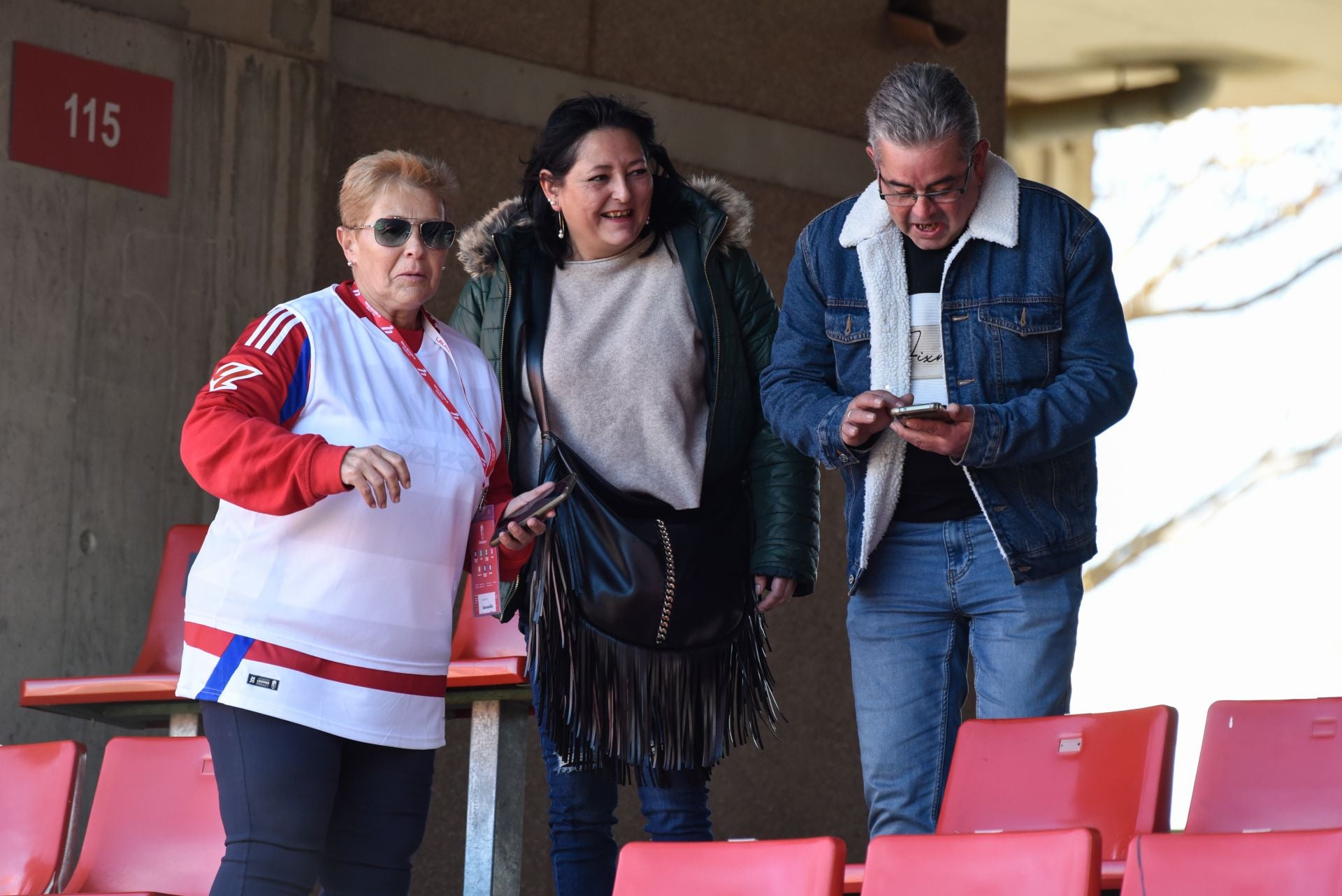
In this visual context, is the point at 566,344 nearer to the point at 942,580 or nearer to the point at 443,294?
the point at 942,580

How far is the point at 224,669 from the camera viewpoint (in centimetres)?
211

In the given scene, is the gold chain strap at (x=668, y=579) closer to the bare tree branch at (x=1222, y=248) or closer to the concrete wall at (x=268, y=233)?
the concrete wall at (x=268, y=233)

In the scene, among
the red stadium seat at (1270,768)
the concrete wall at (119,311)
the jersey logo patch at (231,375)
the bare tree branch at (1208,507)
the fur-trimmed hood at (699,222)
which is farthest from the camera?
the bare tree branch at (1208,507)

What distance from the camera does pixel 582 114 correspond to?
2768mm

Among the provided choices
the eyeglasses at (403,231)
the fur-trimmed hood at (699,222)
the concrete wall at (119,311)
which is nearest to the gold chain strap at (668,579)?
the fur-trimmed hood at (699,222)

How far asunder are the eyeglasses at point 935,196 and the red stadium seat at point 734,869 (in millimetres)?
967

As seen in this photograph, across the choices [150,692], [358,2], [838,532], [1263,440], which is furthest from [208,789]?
[1263,440]

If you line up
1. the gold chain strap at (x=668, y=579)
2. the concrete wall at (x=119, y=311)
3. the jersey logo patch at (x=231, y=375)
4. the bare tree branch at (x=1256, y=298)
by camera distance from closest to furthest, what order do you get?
the jersey logo patch at (x=231, y=375)
the gold chain strap at (x=668, y=579)
the concrete wall at (x=119, y=311)
the bare tree branch at (x=1256, y=298)

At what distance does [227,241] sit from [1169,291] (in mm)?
4304

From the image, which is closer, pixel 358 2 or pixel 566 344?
pixel 566 344

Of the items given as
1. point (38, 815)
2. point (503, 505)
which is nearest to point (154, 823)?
point (38, 815)

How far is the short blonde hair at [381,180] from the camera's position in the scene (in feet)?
7.78

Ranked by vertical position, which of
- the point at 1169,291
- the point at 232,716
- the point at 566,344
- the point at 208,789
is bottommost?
the point at 208,789

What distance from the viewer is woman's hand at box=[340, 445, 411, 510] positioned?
2029mm
